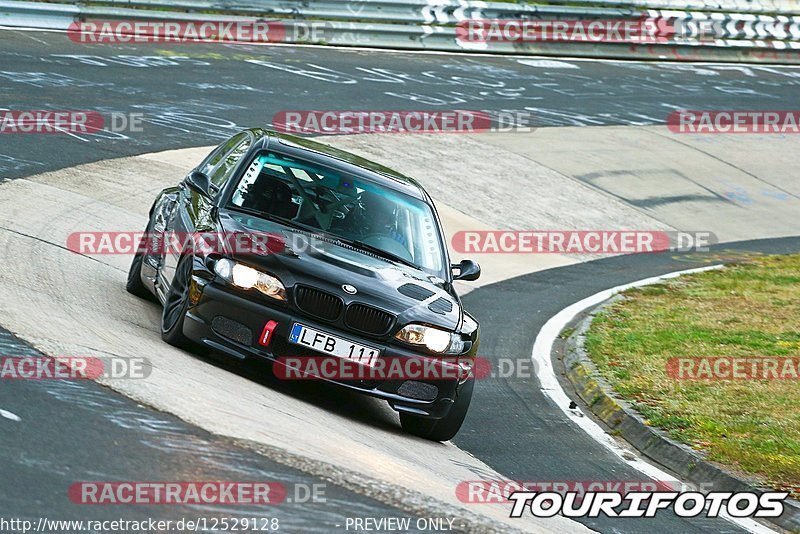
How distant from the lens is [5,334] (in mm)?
7316

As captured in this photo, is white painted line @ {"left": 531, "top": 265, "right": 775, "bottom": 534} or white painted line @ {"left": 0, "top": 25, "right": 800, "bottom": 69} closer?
white painted line @ {"left": 531, "top": 265, "right": 775, "bottom": 534}

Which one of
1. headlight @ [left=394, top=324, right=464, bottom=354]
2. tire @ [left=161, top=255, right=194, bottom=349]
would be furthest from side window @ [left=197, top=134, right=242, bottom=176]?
headlight @ [left=394, top=324, right=464, bottom=354]

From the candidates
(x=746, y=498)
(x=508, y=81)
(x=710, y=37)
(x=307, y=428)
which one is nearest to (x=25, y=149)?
(x=307, y=428)

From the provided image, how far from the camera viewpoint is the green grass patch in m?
8.82

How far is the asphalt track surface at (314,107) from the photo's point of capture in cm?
589

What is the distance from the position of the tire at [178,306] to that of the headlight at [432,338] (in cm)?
139

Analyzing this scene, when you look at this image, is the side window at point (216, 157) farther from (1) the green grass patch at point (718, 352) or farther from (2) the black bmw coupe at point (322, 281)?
(1) the green grass patch at point (718, 352)

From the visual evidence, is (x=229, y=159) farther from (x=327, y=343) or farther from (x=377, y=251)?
(x=327, y=343)

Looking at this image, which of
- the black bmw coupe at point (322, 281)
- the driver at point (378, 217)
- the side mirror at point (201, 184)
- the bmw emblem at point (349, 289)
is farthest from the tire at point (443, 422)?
the side mirror at point (201, 184)

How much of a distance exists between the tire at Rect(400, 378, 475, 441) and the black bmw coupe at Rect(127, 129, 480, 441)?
0.01m

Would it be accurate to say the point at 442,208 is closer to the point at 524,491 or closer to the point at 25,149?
the point at 25,149

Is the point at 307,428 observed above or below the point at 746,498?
above

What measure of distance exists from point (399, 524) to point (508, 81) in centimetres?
1982

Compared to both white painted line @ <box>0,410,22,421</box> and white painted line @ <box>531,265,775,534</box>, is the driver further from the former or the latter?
white painted line @ <box>0,410,22,421</box>
